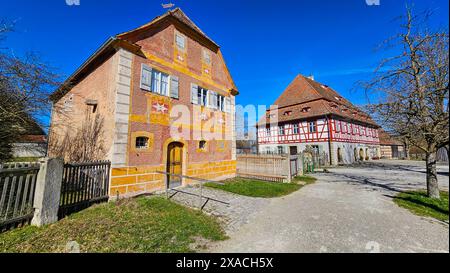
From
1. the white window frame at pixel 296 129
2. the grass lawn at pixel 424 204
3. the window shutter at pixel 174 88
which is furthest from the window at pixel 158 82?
the white window frame at pixel 296 129

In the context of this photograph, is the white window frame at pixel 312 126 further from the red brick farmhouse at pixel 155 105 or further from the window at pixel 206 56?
the window at pixel 206 56

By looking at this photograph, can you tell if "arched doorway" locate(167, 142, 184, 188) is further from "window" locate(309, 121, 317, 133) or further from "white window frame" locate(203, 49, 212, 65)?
"window" locate(309, 121, 317, 133)

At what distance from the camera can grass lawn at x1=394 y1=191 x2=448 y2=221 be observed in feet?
16.8

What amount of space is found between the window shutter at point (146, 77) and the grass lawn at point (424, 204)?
1051cm

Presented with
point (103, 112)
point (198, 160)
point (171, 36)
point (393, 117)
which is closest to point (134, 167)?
point (103, 112)

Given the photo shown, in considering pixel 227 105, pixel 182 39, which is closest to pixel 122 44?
pixel 182 39

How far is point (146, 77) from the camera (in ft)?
25.7

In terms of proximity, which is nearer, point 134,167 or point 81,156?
point 134,167

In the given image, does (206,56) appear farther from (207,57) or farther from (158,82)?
(158,82)

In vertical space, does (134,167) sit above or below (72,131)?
below

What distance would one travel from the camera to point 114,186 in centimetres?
661

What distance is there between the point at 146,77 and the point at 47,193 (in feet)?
17.5
